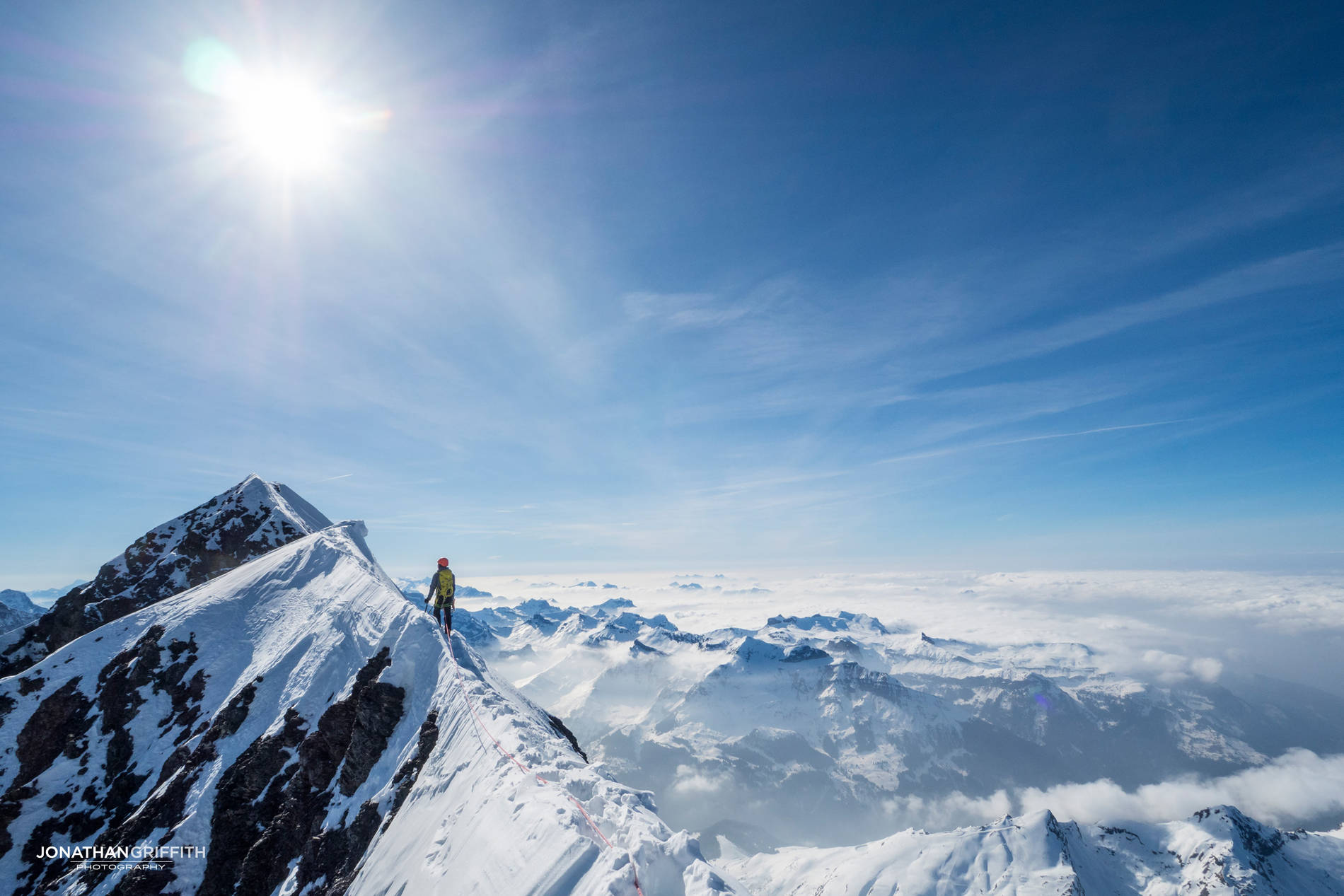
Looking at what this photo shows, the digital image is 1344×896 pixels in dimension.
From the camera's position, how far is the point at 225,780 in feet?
107

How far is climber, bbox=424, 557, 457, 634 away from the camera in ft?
104

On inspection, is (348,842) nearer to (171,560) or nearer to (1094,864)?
(171,560)

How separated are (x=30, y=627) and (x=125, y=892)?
6501 centimetres

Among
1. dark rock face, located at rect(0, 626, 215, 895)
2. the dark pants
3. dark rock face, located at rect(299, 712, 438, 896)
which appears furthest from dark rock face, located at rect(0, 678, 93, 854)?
the dark pants

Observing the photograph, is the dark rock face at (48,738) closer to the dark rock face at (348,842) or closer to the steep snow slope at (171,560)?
the steep snow slope at (171,560)

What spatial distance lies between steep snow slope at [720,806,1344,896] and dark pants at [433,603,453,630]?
707 ft

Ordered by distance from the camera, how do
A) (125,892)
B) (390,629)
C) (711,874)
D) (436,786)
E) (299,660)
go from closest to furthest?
1. (711,874)
2. (436,786)
3. (125,892)
4. (390,629)
5. (299,660)

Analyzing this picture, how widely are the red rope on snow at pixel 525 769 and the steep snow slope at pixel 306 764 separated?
0.33ft

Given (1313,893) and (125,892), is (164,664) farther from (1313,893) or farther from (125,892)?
(1313,893)

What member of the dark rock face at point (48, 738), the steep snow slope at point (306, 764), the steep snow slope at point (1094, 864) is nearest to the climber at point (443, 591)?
the steep snow slope at point (306, 764)

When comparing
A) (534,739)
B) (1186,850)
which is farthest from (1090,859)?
(534,739)

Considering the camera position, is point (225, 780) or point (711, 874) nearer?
point (711, 874)

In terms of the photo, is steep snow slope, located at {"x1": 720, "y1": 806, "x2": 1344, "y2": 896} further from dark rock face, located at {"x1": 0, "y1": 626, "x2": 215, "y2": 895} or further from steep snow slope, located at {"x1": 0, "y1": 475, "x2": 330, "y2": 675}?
steep snow slope, located at {"x1": 0, "y1": 475, "x2": 330, "y2": 675}

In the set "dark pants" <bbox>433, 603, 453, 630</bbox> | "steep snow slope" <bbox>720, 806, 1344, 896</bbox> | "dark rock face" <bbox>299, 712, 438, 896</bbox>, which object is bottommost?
"steep snow slope" <bbox>720, 806, 1344, 896</bbox>
